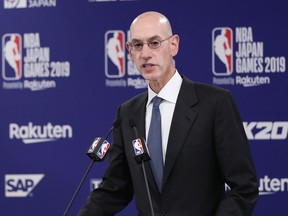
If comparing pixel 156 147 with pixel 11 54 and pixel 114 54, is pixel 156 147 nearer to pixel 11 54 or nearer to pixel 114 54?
pixel 114 54

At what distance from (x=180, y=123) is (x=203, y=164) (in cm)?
16

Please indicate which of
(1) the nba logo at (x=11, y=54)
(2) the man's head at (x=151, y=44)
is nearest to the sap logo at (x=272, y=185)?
(1) the nba logo at (x=11, y=54)

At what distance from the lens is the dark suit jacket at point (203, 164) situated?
178cm

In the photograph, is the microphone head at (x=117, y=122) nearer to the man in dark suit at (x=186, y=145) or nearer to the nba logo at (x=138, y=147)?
the man in dark suit at (x=186, y=145)

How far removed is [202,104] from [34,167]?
2510 millimetres

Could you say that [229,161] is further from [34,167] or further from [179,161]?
[34,167]

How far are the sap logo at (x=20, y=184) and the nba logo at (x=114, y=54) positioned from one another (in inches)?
38.1

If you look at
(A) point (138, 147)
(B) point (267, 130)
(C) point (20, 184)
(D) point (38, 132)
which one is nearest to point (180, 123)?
(A) point (138, 147)

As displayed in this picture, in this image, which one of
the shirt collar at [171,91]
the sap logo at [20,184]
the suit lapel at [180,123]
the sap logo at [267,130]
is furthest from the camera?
the sap logo at [20,184]

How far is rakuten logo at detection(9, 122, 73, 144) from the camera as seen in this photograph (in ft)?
13.4

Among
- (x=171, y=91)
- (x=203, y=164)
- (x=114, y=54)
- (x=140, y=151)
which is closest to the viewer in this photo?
(x=140, y=151)

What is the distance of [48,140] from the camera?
410 cm

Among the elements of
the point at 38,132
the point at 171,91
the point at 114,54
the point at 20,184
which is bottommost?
the point at 20,184

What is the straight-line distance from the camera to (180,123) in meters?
1.88
